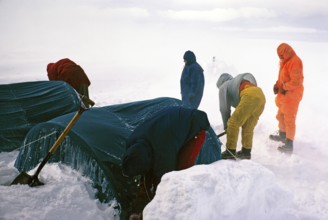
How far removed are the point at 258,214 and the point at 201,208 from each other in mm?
677

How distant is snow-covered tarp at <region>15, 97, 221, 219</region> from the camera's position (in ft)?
9.52

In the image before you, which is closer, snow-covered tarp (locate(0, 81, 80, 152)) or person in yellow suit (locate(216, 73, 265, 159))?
person in yellow suit (locate(216, 73, 265, 159))

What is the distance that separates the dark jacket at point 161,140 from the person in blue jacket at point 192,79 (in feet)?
12.1

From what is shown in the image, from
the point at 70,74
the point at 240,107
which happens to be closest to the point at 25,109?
the point at 70,74

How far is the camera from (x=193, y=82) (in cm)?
622

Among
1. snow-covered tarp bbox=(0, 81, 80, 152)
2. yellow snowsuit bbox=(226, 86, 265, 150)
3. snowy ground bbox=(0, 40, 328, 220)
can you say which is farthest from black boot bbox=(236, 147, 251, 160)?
snow-covered tarp bbox=(0, 81, 80, 152)

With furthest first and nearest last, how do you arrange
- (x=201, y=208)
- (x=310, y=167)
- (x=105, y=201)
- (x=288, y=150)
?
(x=288, y=150), (x=310, y=167), (x=105, y=201), (x=201, y=208)

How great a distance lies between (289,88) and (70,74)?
149 inches

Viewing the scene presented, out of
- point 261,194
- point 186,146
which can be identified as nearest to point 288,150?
point 261,194

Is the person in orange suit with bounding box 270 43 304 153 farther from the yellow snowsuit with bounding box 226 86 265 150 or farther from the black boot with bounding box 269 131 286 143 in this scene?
the yellow snowsuit with bounding box 226 86 265 150

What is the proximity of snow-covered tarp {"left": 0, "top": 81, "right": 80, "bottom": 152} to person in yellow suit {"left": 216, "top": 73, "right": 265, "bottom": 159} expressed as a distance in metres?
2.31

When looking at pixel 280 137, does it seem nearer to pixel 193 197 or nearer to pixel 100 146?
pixel 100 146

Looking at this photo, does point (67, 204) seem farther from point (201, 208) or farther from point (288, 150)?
point (288, 150)

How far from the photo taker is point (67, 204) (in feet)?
8.17
